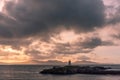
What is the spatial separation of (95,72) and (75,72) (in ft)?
33.6

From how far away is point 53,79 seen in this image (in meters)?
137

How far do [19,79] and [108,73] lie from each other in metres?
52.5

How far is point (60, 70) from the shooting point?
584 ft

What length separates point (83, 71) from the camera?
591ft

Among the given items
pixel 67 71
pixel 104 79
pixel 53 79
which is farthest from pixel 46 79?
pixel 67 71

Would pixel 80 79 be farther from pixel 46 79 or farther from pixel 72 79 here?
pixel 46 79

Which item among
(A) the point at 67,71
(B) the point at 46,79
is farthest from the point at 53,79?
(A) the point at 67,71

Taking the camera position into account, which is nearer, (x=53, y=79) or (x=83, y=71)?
(x=53, y=79)

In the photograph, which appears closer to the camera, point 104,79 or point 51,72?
point 104,79

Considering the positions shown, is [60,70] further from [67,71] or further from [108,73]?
[108,73]

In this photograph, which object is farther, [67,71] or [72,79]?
[67,71]

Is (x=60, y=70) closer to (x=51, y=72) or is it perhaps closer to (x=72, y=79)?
(x=51, y=72)

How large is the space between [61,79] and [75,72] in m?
42.3

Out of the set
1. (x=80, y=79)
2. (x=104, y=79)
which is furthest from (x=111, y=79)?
(x=80, y=79)
